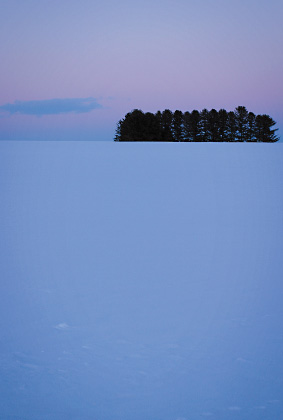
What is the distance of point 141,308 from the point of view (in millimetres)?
3518

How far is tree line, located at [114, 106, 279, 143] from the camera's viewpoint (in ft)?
158

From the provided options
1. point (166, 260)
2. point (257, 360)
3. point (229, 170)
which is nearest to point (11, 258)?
point (166, 260)

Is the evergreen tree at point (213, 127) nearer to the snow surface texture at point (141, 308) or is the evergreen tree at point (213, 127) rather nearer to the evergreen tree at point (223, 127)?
the evergreen tree at point (223, 127)

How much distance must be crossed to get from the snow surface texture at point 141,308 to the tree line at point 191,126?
3998cm

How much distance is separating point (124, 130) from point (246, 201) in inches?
1617

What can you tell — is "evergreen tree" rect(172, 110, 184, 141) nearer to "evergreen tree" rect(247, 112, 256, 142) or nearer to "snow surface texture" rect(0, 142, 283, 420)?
"evergreen tree" rect(247, 112, 256, 142)

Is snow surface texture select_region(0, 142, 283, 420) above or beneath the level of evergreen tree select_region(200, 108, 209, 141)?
beneath

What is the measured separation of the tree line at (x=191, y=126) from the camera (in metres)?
48.2

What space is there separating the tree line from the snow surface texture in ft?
131

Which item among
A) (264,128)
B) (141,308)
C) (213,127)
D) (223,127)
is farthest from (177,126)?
(141,308)

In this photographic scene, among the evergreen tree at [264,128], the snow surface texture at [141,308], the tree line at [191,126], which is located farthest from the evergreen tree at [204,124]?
the snow surface texture at [141,308]

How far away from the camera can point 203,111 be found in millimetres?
50531

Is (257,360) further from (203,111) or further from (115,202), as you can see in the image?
(203,111)

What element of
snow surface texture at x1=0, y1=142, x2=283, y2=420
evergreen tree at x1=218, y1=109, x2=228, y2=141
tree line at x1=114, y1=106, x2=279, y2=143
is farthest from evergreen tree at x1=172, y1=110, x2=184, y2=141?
snow surface texture at x1=0, y1=142, x2=283, y2=420
